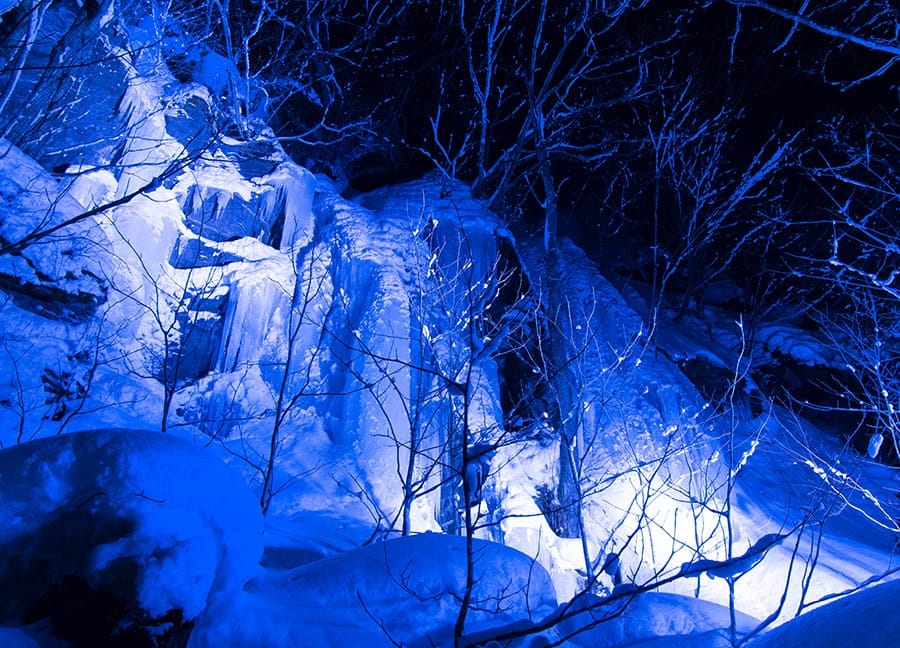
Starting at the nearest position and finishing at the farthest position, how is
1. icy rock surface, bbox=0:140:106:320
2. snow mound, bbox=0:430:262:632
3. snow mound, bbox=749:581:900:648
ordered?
snow mound, bbox=749:581:900:648, snow mound, bbox=0:430:262:632, icy rock surface, bbox=0:140:106:320

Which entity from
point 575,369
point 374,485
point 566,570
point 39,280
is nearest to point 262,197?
point 39,280

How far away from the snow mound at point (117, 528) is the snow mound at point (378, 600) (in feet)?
0.84

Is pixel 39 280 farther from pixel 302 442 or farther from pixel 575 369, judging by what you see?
pixel 575 369

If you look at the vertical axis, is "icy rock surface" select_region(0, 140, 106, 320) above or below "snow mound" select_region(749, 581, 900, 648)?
above

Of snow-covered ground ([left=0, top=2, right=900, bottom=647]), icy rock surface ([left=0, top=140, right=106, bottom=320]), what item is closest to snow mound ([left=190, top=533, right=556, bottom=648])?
snow-covered ground ([left=0, top=2, right=900, bottom=647])

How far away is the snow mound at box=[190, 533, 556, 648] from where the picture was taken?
273cm

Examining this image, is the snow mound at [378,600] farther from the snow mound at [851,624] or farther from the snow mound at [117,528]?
the snow mound at [851,624]

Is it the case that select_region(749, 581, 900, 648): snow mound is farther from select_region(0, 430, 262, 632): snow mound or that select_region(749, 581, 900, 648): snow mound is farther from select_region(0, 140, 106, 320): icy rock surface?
select_region(0, 140, 106, 320): icy rock surface

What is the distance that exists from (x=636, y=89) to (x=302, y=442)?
11.7m

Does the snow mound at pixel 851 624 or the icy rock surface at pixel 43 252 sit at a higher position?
the icy rock surface at pixel 43 252

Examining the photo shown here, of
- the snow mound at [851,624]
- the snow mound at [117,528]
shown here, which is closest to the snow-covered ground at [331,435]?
the snow mound at [117,528]

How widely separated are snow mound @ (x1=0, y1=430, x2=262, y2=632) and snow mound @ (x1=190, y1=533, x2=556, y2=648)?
0.84 ft

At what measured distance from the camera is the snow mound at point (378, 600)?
273 cm

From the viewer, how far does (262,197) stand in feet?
33.1
